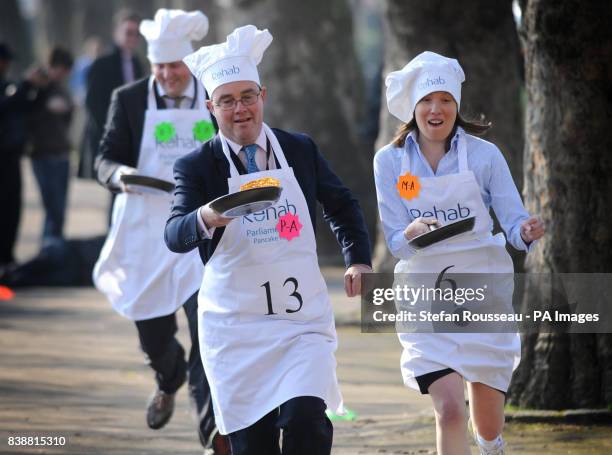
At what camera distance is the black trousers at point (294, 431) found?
539 cm

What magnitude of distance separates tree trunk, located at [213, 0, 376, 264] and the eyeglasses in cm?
942

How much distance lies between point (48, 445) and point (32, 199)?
1822 cm

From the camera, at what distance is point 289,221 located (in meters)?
5.73

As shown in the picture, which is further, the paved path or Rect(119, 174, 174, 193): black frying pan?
the paved path

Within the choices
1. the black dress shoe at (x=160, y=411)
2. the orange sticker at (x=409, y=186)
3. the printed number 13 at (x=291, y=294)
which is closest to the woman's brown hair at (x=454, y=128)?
the orange sticker at (x=409, y=186)

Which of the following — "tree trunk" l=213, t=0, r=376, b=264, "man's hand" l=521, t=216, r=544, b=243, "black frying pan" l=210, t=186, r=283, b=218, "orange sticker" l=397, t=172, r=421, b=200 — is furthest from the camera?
"tree trunk" l=213, t=0, r=376, b=264

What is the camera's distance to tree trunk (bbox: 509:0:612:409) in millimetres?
7430

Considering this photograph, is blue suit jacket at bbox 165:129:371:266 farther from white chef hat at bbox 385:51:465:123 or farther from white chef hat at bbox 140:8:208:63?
white chef hat at bbox 140:8:208:63

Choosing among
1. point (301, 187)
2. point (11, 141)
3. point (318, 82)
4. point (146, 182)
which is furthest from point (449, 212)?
point (318, 82)

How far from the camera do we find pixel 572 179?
7500mm

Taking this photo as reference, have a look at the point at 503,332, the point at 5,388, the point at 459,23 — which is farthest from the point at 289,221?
the point at 459,23

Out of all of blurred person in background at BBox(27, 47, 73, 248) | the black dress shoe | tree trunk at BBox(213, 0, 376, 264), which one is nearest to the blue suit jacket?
the black dress shoe

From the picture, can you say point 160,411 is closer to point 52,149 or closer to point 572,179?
point 572,179

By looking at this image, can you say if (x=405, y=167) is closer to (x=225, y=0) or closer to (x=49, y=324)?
(x=49, y=324)
